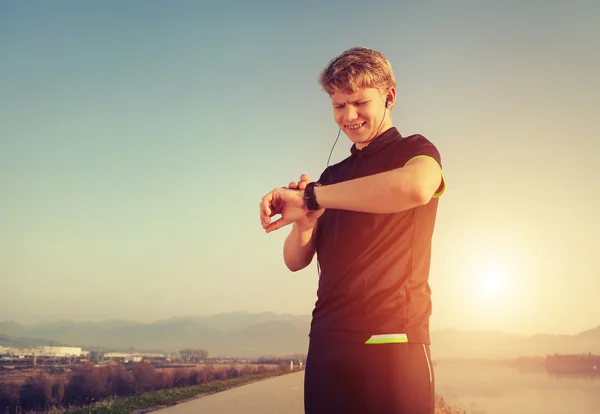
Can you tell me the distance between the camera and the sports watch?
2281 millimetres

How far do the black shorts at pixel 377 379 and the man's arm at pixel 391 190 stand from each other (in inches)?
21.7

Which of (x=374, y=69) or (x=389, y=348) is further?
(x=374, y=69)

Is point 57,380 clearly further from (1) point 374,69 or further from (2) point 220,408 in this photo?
(1) point 374,69

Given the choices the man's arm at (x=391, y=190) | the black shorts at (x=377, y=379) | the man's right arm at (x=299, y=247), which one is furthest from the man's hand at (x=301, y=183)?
the black shorts at (x=377, y=379)

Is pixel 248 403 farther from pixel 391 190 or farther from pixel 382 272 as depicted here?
pixel 391 190

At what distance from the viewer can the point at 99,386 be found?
41531mm

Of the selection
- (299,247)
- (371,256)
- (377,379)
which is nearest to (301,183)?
(371,256)

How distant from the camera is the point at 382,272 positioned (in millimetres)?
2275

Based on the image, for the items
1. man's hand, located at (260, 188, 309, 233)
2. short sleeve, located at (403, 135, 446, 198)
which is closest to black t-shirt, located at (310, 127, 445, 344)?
short sleeve, located at (403, 135, 446, 198)

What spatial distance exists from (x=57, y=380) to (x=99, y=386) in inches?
225

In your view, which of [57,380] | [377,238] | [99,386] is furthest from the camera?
[57,380]

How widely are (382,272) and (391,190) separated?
376 mm

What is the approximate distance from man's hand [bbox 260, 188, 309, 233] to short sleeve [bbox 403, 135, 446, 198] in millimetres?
452

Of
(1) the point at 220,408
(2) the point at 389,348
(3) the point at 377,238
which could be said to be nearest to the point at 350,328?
(2) the point at 389,348
